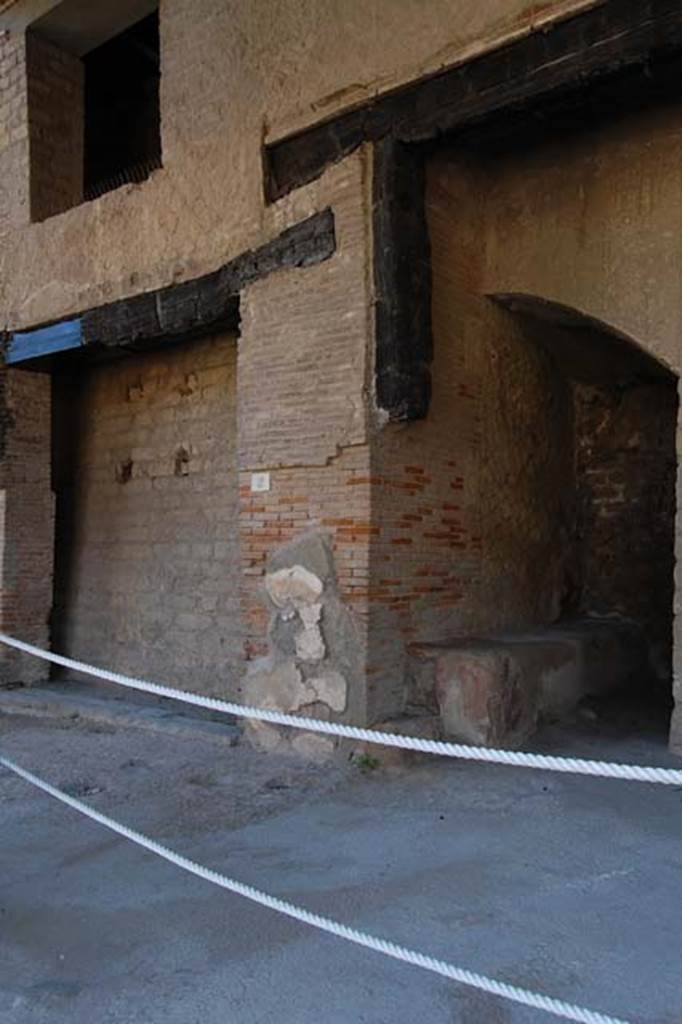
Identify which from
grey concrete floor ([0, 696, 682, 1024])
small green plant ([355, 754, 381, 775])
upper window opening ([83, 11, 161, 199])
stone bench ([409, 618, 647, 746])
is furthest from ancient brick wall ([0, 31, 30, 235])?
small green plant ([355, 754, 381, 775])

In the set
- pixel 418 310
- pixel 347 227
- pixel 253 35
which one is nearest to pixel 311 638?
pixel 418 310

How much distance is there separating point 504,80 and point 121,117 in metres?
6.16

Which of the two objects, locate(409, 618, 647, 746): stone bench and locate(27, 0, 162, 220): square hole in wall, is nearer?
locate(409, 618, 647, 746): stone bench

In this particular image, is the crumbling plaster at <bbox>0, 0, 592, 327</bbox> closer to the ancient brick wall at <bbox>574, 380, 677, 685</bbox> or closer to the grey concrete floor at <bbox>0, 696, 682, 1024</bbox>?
the ancient brick wall at <bbox>574, 380, 677, 685</bbox>

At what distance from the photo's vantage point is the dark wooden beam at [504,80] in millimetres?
4227

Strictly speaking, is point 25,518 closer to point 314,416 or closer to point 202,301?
point 202,301

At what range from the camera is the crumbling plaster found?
5016mm

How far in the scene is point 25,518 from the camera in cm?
798

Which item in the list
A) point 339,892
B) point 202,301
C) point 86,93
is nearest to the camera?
point 339,892

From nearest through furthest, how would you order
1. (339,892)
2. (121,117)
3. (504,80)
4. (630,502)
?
(339,892), (504,80), (630,502), (121,117)

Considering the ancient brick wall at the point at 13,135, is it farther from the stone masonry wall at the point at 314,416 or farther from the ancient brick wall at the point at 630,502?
the ancient brick wall at the point at 630,502

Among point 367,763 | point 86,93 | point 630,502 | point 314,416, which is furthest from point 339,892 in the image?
point 86,93

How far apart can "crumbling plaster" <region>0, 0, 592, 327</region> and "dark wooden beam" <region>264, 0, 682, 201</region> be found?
3.3 inches

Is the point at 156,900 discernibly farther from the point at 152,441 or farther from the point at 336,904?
the point at 152,441
